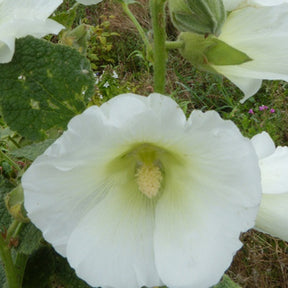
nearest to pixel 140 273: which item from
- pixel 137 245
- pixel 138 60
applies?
pixel 137 245

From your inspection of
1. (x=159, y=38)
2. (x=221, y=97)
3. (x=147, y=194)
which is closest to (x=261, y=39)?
(x=159, y=38)

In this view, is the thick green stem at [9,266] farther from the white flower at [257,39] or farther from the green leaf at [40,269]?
the white flower at [257,39]

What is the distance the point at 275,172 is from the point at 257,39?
0.55 ft

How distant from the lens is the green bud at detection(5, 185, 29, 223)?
568 mm

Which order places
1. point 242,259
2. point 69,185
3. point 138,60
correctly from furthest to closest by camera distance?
point 138,60 → point 242,259 → point 69,185

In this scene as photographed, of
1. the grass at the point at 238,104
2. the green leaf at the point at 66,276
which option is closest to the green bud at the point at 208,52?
the green leaf at the point at 66,276

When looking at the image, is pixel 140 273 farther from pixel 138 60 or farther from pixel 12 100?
pixel 138 60

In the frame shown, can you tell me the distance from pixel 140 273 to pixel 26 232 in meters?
0.21

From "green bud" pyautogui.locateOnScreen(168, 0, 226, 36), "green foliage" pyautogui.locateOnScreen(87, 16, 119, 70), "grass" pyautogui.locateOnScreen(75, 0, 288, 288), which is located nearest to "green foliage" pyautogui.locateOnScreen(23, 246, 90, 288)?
"green bud" pyautogui.locateOnScreen(168, 0, 226, 36)

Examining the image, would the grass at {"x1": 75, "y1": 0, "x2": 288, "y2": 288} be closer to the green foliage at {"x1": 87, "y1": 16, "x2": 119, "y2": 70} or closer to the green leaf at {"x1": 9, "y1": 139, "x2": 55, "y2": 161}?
the green foliage at {"x1": 87, "y1": 16, "x2": 119, "y2": 70}

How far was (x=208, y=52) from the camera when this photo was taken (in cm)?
55

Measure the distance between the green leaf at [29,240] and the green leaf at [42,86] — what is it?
126 mm

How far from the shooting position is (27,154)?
600 mm

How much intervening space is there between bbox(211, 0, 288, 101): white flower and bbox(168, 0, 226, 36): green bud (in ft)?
0.09
